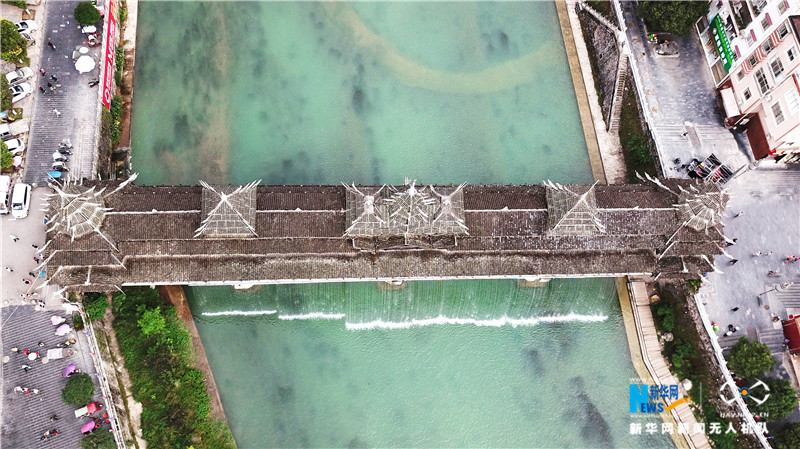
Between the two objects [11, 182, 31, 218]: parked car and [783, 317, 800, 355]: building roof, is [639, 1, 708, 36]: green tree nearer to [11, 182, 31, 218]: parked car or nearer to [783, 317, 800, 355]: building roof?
[783, 317, 800, 355]: building roof

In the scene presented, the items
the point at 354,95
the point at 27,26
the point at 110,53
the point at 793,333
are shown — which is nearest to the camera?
the point at 793,333

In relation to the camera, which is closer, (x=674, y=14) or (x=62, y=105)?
(x=62, y=105)

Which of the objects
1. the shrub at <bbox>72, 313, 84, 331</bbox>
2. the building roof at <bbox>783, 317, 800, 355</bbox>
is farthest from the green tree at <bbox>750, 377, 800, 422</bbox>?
the shrub at <bbox>72, 313, 84, 331</bbox>

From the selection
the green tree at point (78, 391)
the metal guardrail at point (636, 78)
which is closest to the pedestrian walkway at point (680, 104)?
the metal guardrail at point (636, 78)

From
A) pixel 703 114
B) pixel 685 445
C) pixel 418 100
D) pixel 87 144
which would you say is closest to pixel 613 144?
pixel 703 114

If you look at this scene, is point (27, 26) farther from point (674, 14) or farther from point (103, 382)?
point (674, 14)

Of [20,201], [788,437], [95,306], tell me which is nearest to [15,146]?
[20,201]
